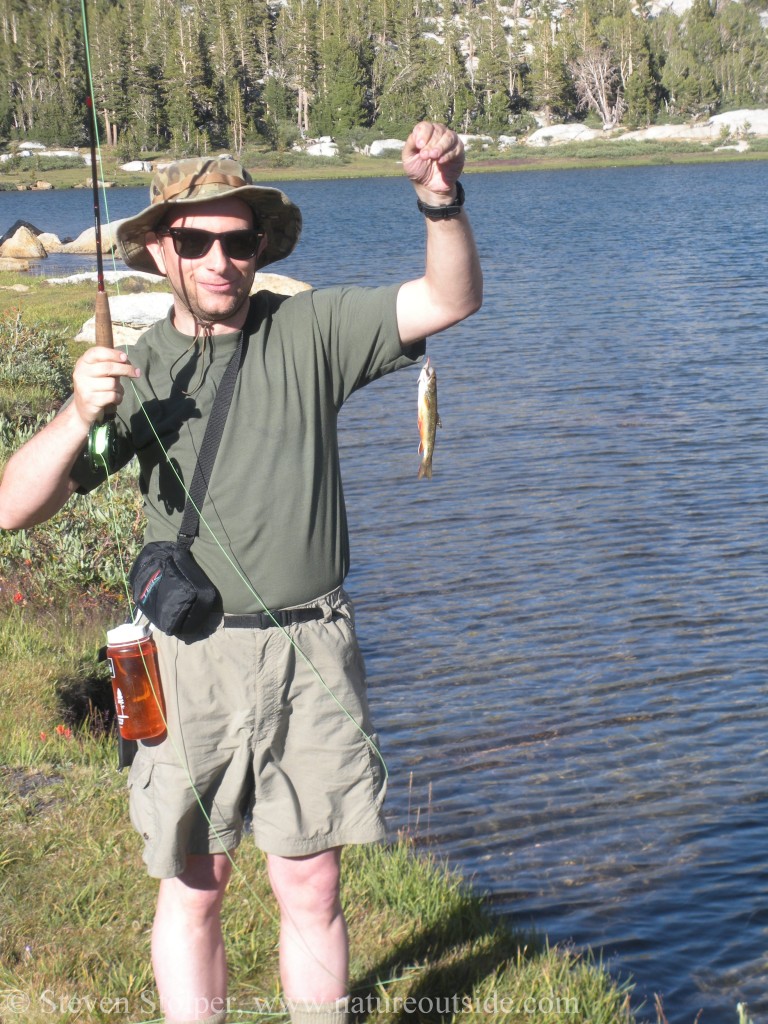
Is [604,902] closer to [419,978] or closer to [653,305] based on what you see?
[419,978]

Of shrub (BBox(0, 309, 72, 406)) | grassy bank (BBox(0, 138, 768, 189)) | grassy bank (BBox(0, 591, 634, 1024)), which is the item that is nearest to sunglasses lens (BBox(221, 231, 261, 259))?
grassy bank (BBox(0, 591, 634, 1024))

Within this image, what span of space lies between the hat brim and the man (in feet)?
0.04

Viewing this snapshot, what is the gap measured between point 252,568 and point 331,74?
418ft

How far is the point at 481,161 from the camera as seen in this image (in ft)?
359

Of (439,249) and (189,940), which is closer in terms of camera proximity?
(439,249)

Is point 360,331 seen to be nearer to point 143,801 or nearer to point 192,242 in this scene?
point 192,242

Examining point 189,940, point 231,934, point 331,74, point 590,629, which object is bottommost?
point 590,629

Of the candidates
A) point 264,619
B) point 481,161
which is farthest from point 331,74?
point 264,619

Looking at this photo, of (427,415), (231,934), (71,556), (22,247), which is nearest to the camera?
(231,934)

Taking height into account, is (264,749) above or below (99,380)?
below

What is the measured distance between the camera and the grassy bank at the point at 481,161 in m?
103

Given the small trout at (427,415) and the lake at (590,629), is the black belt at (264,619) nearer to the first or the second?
the small trout at (427,415)

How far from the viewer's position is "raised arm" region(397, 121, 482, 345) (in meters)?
3.15

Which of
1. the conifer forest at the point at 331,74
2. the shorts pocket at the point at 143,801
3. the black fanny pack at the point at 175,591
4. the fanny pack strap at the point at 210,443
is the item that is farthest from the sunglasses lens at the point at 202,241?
the conifer forest at the point at 331,74
